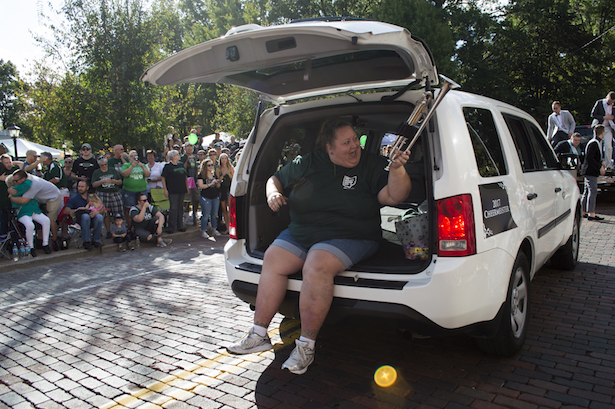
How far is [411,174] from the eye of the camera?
14.3ft

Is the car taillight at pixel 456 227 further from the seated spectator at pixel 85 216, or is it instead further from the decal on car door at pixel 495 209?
the seated spectator at pixel 85 216

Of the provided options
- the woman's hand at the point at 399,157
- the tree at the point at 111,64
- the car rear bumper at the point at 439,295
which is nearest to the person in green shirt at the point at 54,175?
the tree at the point at 111,64

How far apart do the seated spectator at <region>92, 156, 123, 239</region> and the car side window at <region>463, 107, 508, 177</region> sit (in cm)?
786

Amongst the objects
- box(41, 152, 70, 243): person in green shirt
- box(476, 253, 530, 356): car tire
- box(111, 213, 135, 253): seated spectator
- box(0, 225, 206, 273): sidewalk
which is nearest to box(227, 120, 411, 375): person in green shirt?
box(476, 253, 530, 356): car tire

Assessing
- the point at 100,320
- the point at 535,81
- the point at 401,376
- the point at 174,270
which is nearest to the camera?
the point at 401,376

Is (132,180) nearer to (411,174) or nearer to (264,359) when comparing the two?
(411,174)

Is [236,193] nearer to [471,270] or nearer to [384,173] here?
[384,173]

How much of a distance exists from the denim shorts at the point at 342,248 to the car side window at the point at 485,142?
937mm

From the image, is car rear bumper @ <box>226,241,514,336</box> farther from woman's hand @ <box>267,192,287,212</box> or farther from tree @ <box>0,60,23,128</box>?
tree @ <box>0,60,23,128</box>

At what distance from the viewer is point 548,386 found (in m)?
2.94

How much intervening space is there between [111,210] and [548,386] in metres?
8.51

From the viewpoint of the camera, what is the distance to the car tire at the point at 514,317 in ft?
10.3

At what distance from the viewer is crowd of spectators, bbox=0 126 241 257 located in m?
7.97

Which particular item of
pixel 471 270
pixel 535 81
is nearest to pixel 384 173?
pixel 471 270
